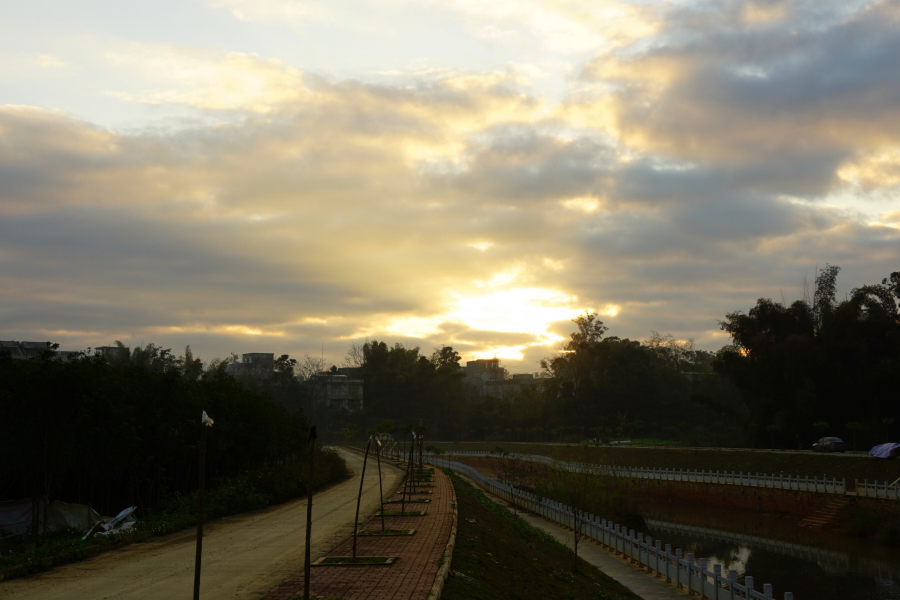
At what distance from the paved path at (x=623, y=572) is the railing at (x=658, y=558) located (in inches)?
12.9

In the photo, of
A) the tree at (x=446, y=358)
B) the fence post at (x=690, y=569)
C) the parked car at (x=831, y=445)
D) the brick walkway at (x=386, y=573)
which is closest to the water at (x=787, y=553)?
the fence post at (x=690, y=569)

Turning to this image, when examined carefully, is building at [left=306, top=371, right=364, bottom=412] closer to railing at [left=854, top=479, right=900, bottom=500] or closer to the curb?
railing at [left=854, top=479, right=900, bottom=500]

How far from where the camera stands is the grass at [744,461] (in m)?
45.6

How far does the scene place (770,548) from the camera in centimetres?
3803

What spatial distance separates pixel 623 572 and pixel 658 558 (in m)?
1.82

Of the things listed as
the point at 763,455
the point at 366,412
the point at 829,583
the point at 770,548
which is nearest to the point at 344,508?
the point at 829,583

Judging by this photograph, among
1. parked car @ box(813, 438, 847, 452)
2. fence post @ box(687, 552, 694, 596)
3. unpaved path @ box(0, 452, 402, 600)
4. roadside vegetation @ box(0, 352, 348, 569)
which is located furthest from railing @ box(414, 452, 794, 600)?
parked car @ box(813, 438, 847, 452)

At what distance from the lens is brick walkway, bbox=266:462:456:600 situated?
13570 mm

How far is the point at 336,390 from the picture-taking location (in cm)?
14888

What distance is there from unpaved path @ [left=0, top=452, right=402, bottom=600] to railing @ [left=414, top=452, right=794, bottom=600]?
34.1ft

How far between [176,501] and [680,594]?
70.0 feet

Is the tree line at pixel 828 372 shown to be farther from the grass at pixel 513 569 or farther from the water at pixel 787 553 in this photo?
the grass at pixel 513 569

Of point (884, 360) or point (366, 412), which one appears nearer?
point (884, 360)

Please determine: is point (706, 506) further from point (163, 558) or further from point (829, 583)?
point (163, 558)
